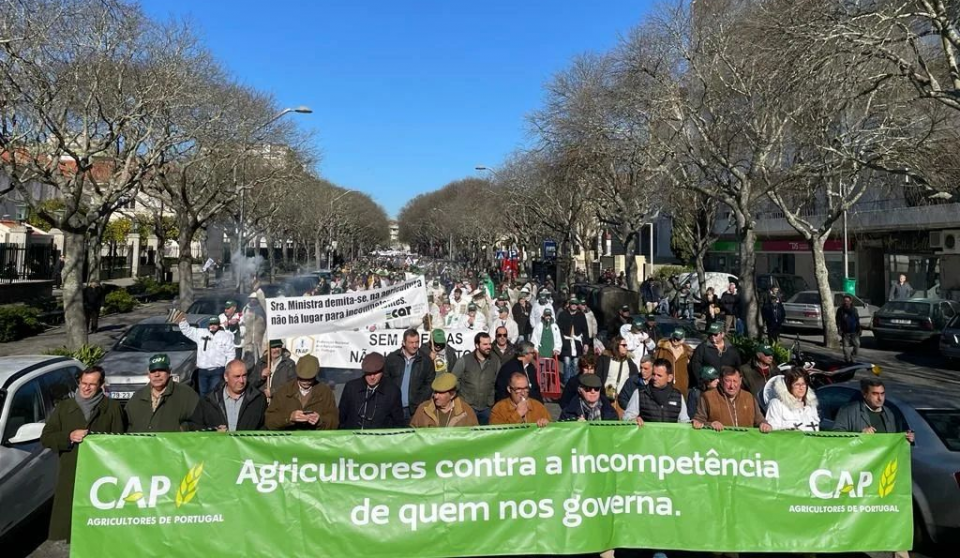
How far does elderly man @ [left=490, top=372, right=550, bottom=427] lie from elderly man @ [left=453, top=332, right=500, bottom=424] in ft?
6.64

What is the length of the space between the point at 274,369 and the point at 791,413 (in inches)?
239

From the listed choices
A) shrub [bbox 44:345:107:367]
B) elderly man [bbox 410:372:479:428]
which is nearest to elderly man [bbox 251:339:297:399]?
elderly man [bbox 410:372:479:428]

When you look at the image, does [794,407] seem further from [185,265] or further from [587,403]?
[185,265]

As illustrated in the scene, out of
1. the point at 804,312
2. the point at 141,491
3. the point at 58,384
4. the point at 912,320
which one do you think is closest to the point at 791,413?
the point at 141,491

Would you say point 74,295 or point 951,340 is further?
point 951,340

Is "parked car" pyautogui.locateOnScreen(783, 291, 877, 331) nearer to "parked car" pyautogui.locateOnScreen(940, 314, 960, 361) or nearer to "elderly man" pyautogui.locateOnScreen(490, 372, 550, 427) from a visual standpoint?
"parked car" pyautogui.locateOnScreen(940, 314, 960, 361)

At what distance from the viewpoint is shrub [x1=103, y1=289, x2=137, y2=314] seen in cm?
2792

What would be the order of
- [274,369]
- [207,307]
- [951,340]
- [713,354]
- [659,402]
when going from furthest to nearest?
[207,307] < [951,340] < [274,369] < [713,354] < [659,402]

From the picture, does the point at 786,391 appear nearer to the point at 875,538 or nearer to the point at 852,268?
the point at 875,538

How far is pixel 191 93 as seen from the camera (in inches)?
814

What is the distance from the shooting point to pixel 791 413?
6.13 m

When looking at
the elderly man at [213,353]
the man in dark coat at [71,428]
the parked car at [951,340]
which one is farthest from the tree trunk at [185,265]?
the parked car at [951,340]

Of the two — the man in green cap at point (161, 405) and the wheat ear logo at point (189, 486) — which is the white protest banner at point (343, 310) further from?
the wheat ear logo at point (189, 486)

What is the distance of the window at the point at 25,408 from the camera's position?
19.1 ft
